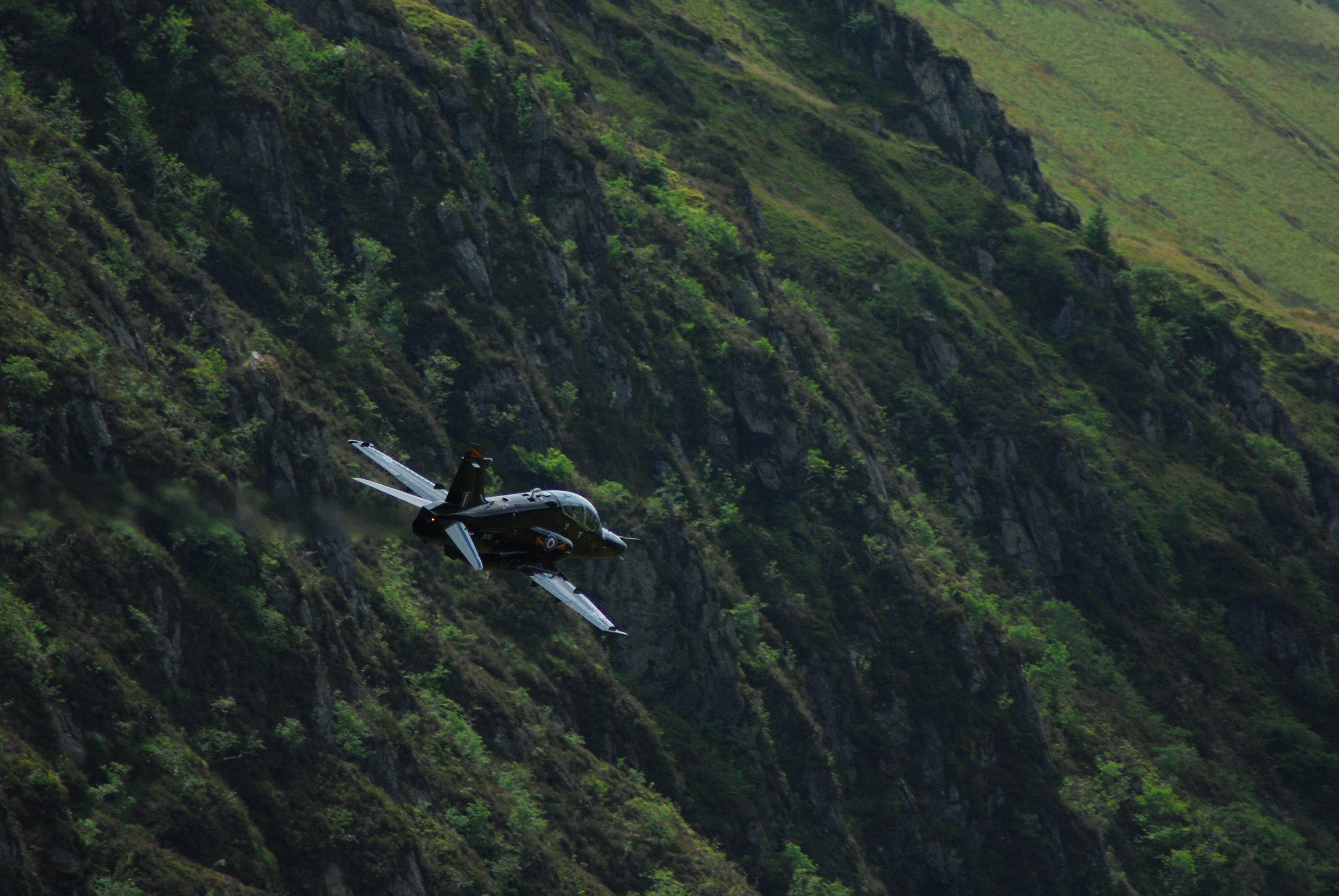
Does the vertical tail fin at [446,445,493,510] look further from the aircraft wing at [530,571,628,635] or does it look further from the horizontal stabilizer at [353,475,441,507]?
the aircraft wing at [530,571,628,635]

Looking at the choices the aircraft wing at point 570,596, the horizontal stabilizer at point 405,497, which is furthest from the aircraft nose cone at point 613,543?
the horizontal stabilizer at point 405,497

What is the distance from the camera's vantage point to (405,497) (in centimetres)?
4472

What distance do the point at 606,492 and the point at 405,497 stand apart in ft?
170

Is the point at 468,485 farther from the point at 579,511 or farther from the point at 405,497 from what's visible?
the point at 579,511

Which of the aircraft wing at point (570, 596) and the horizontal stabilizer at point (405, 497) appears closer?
the horizontal stabilizer at point (405, 497)

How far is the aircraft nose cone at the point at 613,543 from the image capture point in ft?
170

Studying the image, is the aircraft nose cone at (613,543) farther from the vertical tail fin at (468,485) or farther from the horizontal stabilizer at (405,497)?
the horizontal stabilizer at (405,497)

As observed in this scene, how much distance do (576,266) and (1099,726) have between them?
6191 centimetres

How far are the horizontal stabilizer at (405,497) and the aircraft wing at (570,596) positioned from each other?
478 cm

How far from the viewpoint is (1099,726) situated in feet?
384

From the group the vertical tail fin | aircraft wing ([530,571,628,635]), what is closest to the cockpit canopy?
aircraft wing ([530,571,628,635])

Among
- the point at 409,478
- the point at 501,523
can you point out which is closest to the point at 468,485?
the point at 501,523

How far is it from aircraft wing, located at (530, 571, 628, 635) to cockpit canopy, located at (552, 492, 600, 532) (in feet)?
8.89

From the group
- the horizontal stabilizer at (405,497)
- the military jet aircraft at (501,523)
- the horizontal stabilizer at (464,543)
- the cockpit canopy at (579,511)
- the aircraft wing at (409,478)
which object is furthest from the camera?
the cockpit canopy at (579,511)
